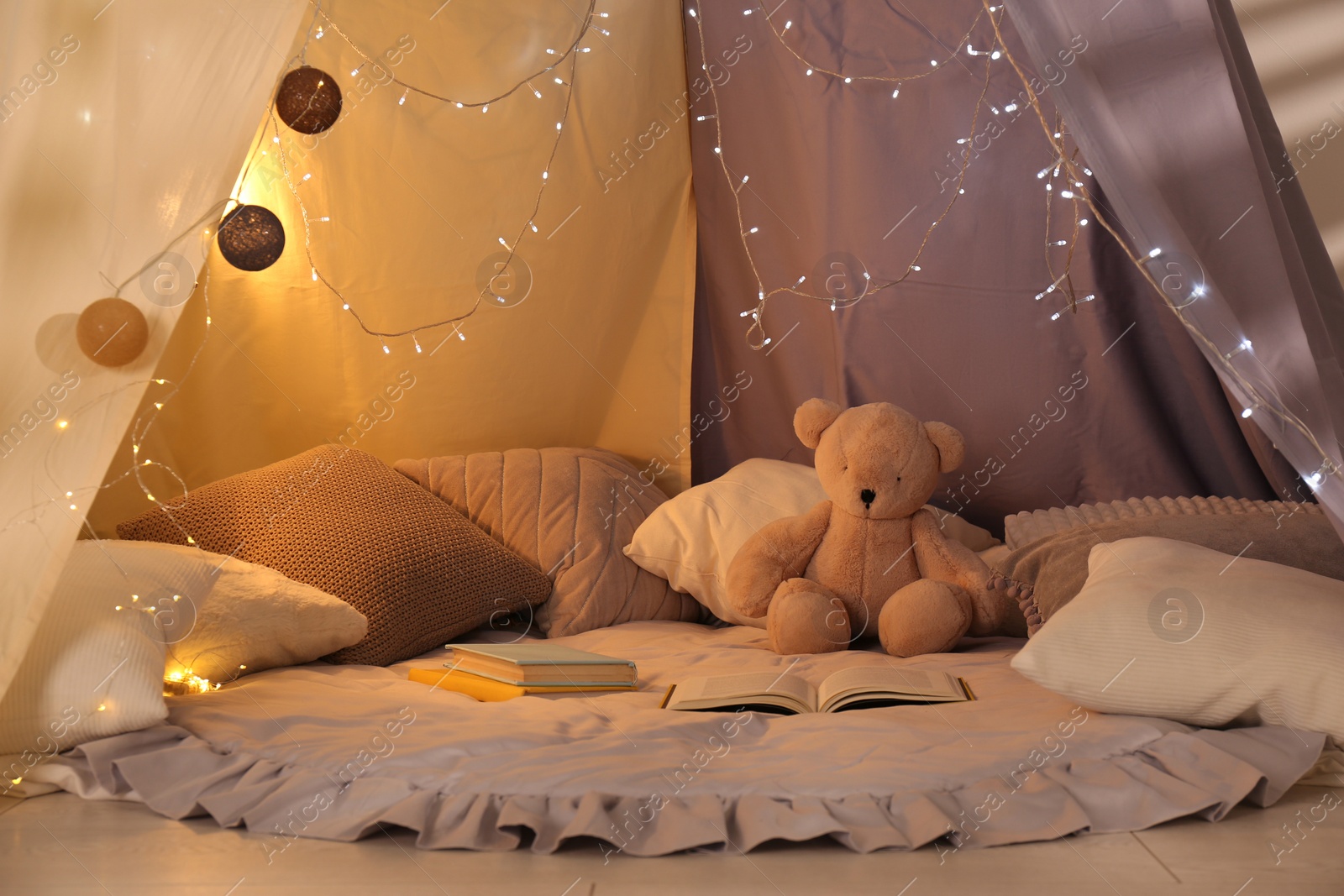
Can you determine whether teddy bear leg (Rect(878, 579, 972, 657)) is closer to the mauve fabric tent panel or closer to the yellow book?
the yellow book

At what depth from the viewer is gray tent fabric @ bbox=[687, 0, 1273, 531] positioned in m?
2.35

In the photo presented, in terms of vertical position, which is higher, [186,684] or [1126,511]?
[1126,511]

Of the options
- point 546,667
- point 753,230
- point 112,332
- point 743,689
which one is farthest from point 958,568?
point 112,332

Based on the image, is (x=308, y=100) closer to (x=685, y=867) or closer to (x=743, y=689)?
(x=743, y=689)

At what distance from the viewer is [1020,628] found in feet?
7.06

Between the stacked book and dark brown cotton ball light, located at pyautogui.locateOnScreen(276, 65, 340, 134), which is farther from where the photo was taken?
dark brown cotton ball light, located at pyautogui.locateOnScreen(276, 65, 340, 134)

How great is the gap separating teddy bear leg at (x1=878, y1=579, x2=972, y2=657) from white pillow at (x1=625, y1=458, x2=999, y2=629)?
292 mm

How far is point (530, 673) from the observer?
173 cm

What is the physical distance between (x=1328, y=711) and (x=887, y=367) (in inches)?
54.9

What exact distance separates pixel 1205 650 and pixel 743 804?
654mm

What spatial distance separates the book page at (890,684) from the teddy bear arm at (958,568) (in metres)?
0.42

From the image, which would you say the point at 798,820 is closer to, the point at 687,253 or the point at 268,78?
the point at 268,78

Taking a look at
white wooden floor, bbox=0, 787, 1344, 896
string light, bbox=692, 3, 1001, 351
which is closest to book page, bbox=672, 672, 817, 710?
white wooden floor, bbox=0, 787, 1344, 896

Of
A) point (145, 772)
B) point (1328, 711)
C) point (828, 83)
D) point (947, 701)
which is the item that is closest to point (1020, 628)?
point (947, 701)
